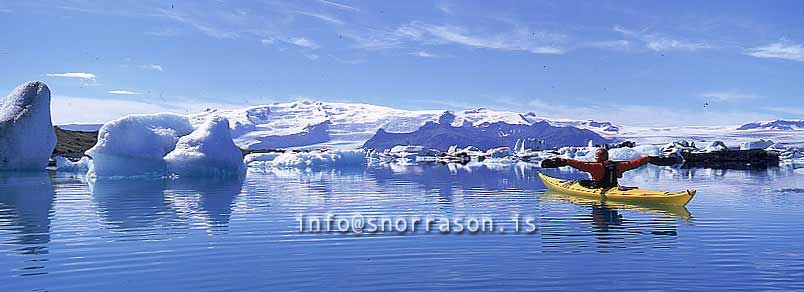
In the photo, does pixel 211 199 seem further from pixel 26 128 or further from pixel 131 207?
pixel 26 128

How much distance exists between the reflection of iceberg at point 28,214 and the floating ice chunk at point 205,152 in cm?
720

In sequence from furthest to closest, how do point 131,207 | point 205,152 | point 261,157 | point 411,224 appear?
point 261,157
point 205,152
point 131,207
point 411,224

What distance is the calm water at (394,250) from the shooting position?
26.3 feet

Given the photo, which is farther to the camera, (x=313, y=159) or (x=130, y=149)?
(x=313, y=159)

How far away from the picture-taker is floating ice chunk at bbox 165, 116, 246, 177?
105 ft

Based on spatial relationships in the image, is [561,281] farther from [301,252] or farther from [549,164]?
[549,164]

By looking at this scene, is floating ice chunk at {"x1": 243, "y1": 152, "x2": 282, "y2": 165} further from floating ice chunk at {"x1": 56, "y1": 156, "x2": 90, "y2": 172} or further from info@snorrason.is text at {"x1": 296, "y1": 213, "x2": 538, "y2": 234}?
info@snorrason.is text at {"x1": 296, "y1": 213, "x2": 538, "y2": 234}

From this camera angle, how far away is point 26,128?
38.2 metres

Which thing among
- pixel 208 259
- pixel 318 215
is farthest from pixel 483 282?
pixel 318 215

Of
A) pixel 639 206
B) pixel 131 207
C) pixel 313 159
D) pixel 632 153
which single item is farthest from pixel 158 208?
pixel 632 153

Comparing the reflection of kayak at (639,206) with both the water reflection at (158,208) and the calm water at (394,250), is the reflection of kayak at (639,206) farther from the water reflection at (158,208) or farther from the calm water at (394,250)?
the water reflection at (158,208)

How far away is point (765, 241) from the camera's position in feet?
37.2

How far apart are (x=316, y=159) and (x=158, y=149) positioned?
24.7m

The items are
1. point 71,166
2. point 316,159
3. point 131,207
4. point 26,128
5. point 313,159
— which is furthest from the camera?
point 316,159
